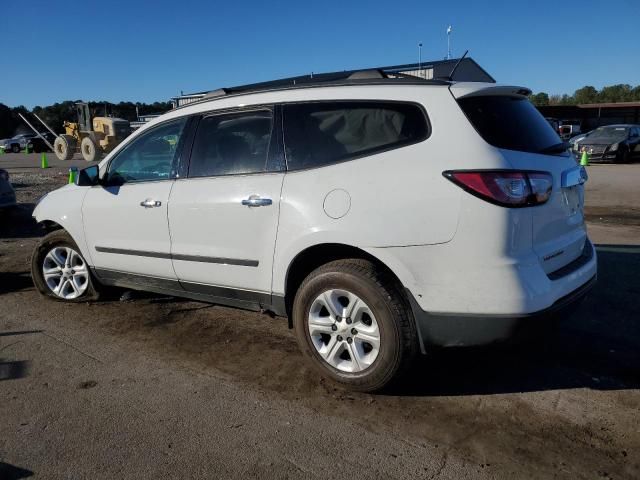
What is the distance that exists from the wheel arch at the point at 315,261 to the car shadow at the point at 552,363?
66 cm

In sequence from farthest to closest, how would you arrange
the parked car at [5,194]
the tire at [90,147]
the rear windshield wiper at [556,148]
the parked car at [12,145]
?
the parked car at [12,145], the tire at [90,147], the parked car at [5,194], the rear windshield wiper at [556,148]

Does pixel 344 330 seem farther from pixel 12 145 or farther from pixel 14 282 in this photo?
pixel 12 145

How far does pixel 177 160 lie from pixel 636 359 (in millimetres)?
3704

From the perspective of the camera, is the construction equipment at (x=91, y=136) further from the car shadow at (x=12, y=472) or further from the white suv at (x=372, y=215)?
the car shadow at (x=12, y=472)

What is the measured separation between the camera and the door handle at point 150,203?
4270 millimetres

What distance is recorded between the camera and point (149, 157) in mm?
4594

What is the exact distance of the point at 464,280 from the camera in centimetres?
294

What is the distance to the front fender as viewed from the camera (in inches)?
195

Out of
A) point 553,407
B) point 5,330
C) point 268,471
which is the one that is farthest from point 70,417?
point 553,407

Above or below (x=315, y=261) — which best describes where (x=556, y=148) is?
above

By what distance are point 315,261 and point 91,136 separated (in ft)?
81.9

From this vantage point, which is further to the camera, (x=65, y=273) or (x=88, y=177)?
(x=65, y=273)

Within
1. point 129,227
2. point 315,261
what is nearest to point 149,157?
point 129,227

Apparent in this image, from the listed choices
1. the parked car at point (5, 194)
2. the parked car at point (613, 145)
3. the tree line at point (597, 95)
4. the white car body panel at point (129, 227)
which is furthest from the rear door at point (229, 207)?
the tree line at point (597, 95)
